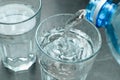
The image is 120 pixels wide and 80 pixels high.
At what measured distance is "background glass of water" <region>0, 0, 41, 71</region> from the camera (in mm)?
460

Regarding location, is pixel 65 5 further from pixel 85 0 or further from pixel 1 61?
pixel 1 61

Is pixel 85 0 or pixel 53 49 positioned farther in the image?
pixel 85 0

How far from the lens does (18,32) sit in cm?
47

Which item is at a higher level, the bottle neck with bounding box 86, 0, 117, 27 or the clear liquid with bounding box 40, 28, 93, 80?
the bottle neck with bounding box 86, 0, 117, 27

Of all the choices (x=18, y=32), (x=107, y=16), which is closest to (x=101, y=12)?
(x=107, y=16)

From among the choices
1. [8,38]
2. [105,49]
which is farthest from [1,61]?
[105,49]

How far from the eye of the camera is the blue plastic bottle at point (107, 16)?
1.55ft

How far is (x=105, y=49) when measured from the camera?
1.79ft

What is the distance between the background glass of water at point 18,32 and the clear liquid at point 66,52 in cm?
3

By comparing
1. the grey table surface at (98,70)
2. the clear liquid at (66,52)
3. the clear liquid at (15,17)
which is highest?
the clear liquid at (15,17)

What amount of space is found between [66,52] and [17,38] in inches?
2.9

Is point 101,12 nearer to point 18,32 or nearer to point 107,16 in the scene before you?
point 107,16

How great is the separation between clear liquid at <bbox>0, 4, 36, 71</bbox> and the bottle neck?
9 cm

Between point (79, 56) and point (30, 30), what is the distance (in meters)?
0.08
